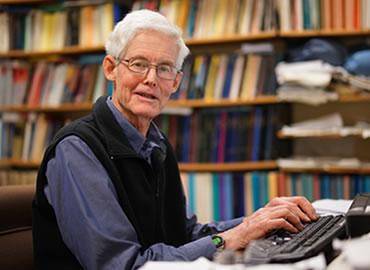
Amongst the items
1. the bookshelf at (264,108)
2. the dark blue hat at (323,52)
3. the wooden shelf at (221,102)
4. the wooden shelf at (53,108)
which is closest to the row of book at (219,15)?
the bookshelf at (264,108)

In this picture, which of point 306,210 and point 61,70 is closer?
point 306,210

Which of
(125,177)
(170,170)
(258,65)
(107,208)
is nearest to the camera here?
(107,208)

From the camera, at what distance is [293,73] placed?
3.01m

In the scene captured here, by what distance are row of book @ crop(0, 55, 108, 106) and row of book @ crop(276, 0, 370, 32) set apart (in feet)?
3.85

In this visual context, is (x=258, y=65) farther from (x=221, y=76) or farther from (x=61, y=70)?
(x=61, y=70)

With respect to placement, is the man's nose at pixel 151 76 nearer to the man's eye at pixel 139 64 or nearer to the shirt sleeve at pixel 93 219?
the man's eye at pixel 139 64

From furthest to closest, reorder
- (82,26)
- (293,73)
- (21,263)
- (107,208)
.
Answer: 1. (82,26)
2. (293,73)
3. (21,263)
4. (107,208)

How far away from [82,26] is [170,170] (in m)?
2.07

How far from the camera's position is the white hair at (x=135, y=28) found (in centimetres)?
157

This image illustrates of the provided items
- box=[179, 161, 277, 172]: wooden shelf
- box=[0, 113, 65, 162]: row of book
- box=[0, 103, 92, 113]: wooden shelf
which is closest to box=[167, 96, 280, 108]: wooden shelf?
box=[179, 161, 277, 172]: wooden shelf

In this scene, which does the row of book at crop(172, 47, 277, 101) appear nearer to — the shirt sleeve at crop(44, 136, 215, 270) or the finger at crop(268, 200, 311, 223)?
the finger at crop(268, 200, 311, 223)

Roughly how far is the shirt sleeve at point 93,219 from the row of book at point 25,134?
239cm

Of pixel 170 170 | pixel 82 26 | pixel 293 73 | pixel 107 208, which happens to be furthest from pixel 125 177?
pixel 82 26

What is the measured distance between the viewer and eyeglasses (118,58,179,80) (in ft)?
5.27
